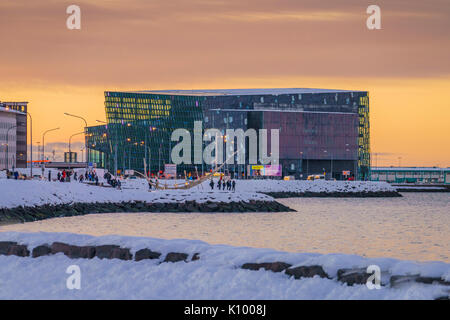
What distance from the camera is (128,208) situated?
222 feet

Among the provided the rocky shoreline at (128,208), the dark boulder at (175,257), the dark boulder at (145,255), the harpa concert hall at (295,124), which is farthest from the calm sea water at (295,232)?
the harpa concert hall at (295,124)

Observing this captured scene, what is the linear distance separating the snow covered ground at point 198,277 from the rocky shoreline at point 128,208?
35.0m

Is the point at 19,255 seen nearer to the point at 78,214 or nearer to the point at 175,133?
the point at 78,214

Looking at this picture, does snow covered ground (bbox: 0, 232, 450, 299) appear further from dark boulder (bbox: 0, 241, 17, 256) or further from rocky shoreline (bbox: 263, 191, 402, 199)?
rocky shoreline (bbox: 263, 191, 402, 199)

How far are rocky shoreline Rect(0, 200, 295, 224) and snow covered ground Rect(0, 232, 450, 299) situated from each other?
3497 centimetres

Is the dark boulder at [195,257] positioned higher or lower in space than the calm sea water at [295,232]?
higher

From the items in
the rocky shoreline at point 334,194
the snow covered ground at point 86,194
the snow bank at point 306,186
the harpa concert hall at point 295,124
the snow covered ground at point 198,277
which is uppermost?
the harpa concert hall at point 295,124

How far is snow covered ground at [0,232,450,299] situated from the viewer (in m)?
12.0

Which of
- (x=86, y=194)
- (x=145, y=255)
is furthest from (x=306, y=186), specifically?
(x=145, y=255)

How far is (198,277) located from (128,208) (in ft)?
181

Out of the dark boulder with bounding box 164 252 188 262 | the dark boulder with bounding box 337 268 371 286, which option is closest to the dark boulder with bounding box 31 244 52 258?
the dark boulder with bounding box 164 252 188 262

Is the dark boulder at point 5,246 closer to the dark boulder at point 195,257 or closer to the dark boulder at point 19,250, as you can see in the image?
the dark boulder at point 19,250

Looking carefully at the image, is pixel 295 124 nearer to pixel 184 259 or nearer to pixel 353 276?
pixel 184 259

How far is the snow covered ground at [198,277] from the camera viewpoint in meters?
12.0
